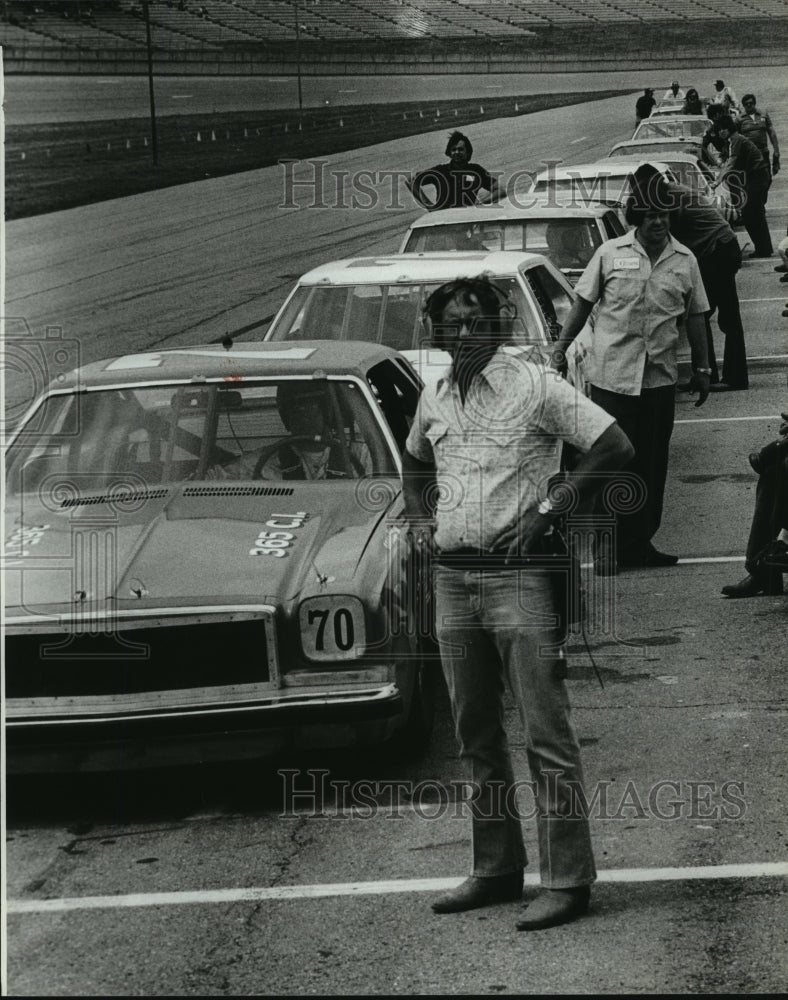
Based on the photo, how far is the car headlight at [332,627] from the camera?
5328 mm

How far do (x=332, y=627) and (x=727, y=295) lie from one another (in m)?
7.91

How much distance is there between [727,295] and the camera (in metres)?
12.5

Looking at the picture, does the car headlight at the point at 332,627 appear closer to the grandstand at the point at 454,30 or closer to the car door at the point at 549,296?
the car door at the point at 549,296

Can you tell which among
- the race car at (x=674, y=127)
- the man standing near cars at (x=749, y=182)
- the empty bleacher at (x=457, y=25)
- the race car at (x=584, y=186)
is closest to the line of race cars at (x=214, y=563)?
the race car at (x=584, y=186)

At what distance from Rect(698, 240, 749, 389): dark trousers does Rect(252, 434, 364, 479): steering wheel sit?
580cm

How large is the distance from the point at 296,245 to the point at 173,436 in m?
21.3

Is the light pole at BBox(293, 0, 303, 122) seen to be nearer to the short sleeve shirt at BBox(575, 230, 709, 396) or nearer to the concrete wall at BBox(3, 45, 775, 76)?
→ the concrete wall at BBox(3, 45, 775, 76)

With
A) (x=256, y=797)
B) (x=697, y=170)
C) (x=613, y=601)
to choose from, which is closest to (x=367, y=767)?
(x=256, y=797)

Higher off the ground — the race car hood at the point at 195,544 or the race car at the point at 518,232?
the race car at the point at 518,232

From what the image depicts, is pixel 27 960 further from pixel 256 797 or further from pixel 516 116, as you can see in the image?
pixel 516 116

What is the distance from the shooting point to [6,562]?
Result: 5.71 meters

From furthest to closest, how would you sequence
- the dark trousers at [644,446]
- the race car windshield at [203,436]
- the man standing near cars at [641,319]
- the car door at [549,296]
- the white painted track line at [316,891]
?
the car door at [549,296], the dark trousers at [644,446], the man standing near cars at [641,319], the race car windshield at [203,436], the white painted track line at [316,891]

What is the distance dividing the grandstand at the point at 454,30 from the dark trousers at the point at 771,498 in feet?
44.3

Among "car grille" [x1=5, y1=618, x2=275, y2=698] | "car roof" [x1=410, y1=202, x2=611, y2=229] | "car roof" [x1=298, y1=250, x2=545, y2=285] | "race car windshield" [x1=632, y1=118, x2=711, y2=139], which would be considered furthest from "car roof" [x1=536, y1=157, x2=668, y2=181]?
"race car windshield" [x1=632, y1=118, x2=711, y2=139]
